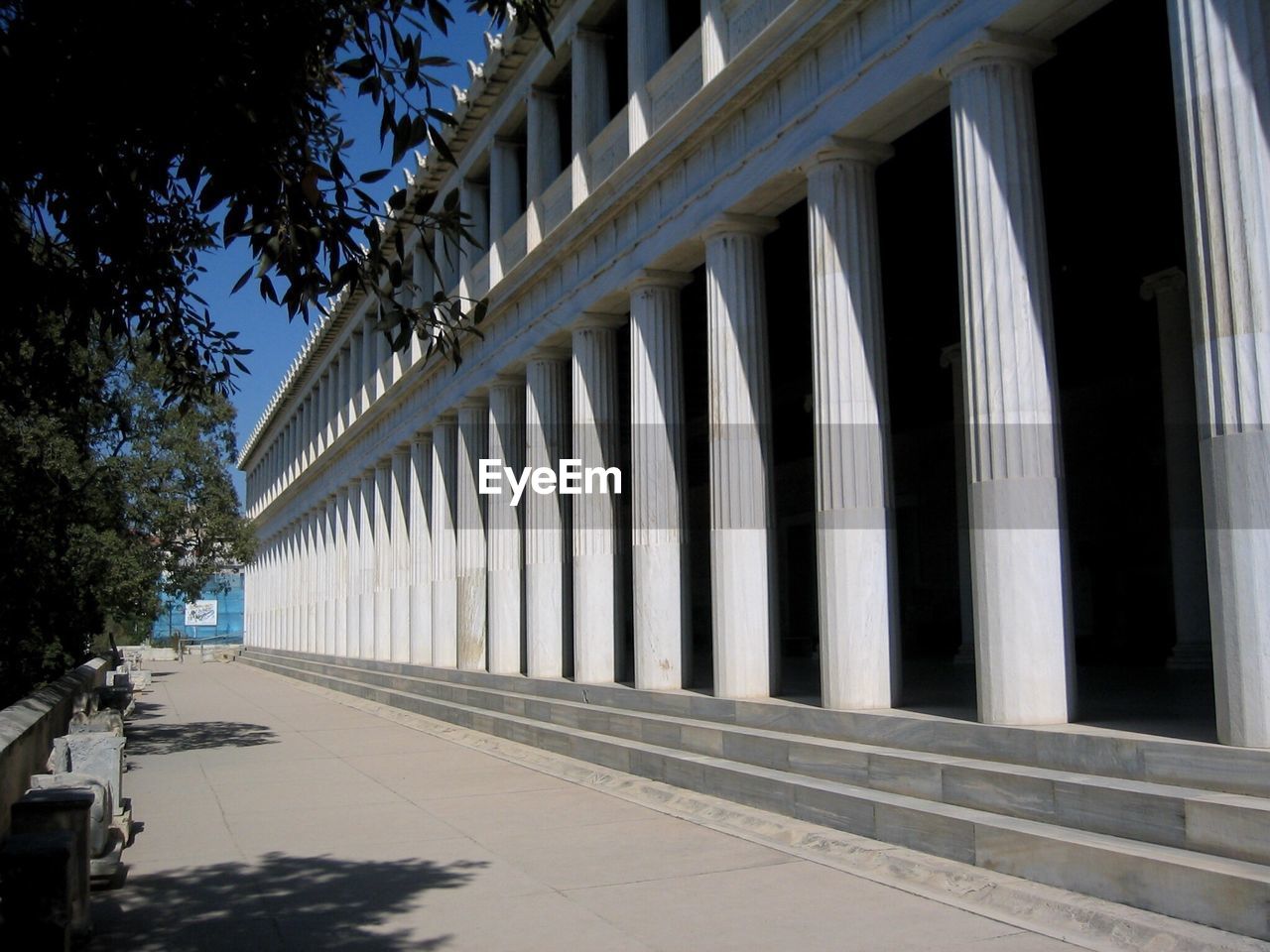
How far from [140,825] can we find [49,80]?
23.0 ft

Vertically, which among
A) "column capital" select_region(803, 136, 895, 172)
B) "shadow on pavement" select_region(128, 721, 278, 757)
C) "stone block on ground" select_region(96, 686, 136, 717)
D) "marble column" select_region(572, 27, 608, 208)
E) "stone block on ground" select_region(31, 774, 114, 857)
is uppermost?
"marble column" select_region(572, 27, 608, 208)

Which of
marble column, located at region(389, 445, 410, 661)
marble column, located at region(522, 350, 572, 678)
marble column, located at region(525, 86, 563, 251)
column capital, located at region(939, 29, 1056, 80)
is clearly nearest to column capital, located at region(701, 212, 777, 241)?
column capital, located at region(939, 29, 1056, 80)

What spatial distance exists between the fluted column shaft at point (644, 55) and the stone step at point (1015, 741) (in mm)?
6511

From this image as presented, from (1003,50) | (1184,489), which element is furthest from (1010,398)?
(1184,489)

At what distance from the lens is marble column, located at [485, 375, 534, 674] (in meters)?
18.3

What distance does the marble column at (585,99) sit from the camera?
15.0 metres

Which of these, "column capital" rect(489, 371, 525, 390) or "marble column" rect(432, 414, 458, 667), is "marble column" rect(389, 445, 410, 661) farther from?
"column capital" rect(489, 371, 525, 390)

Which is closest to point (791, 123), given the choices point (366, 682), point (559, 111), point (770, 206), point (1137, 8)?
point (770, 206)

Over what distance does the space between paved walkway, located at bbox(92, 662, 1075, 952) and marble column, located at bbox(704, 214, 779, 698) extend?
183 centimetres

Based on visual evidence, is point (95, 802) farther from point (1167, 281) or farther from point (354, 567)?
point (354, 567)

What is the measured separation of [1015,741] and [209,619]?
7473cm

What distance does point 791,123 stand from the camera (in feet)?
33.3

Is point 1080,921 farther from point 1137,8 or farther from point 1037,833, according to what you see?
point 1137,8
